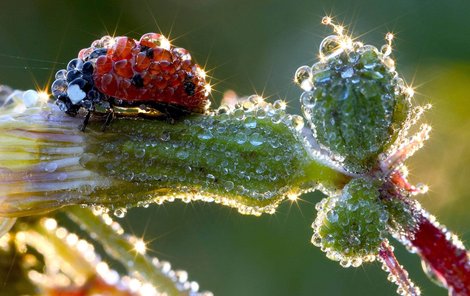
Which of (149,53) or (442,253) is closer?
(442,253)

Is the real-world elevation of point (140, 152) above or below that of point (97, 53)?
below

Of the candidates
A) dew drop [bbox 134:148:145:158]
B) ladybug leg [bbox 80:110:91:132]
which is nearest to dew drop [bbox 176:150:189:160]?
dew drop [bbox 134:148:145:158]

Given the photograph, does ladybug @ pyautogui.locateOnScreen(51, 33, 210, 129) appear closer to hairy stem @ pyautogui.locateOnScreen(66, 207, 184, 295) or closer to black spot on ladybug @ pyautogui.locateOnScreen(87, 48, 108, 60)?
black spot on ladybug @ pyautogui.locateOnScreen(87, 48, 108, 60)

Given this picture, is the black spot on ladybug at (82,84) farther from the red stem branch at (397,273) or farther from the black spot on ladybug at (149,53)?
the red stem branch at (397,273)

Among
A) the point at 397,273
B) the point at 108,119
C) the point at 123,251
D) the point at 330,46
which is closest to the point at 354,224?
the point at 397,273

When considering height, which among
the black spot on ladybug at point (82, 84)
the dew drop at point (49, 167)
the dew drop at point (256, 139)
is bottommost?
the dew drop at point (49, 167)

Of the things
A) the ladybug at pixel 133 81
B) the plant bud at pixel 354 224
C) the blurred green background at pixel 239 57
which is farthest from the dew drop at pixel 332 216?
the blurred green background at pixel 239 57

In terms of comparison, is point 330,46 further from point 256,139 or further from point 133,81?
point 133,81
